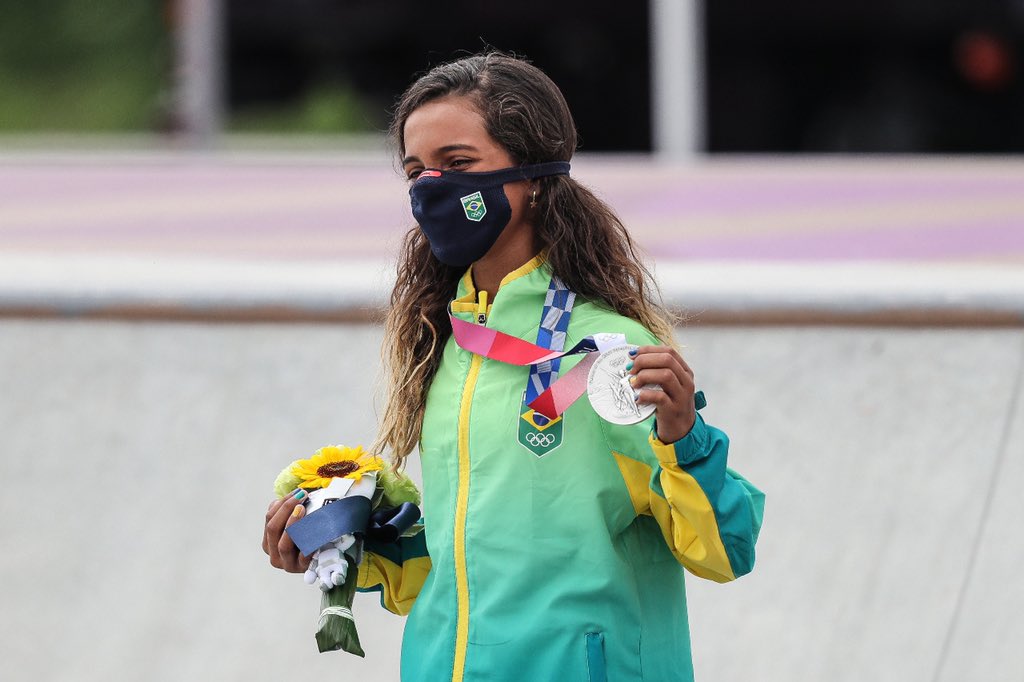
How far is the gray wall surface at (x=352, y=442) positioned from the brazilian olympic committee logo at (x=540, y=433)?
6.09ft

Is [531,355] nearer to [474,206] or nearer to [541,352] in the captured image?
[541,352]

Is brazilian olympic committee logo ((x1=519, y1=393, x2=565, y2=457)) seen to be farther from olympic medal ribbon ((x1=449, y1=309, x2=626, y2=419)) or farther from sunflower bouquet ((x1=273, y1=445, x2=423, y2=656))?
sunflower bouquet ((x1=273, y1=445, x2=423, y2=656))

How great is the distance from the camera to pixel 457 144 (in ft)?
7.47

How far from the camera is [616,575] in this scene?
2127mm

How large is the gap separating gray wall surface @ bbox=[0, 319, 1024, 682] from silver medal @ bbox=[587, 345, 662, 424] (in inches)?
77.1

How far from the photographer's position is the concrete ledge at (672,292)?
3.92 m

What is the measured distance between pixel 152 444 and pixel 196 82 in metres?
7.47

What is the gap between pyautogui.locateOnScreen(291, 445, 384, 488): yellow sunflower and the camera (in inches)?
Result: 97.1

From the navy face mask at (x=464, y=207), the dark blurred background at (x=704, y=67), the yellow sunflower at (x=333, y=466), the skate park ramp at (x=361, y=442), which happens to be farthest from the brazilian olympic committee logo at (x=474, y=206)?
the dark blurred background at (x=704, y=67)

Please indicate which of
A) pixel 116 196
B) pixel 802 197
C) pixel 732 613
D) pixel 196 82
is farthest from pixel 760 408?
pixel 196 82

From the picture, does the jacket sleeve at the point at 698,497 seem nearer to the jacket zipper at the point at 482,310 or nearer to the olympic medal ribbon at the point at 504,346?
the olympic medal ribbon at the point at 504,346

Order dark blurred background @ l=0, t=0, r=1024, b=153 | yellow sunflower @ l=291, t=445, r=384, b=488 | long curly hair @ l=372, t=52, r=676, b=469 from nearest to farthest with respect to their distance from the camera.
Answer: long curly hair @ l=372, t=52, r=676, b=469 < yellow sunflower @ l=291, t=445, r=384, b=488 < dark blurred background @ l=0, t=0, r=1024, b=153

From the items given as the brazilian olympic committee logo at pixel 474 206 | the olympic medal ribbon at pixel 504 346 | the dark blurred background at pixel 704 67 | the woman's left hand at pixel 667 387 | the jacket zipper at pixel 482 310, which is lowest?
the woman's left hand at pixel 667 387

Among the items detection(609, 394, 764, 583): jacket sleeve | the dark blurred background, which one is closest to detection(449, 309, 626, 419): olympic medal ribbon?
detection(609, 394, 764, 583): jacket sleeve
